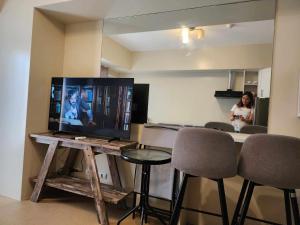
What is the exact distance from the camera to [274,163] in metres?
1.47

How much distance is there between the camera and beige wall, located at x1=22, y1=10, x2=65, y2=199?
8.71 feet

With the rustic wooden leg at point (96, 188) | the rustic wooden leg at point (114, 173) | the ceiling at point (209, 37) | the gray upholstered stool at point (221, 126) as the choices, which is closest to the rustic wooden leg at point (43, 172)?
the rustic wooden leg at point (96, 188)

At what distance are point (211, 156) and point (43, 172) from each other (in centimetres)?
200

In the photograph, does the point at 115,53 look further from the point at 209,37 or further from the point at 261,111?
the point at 261,111

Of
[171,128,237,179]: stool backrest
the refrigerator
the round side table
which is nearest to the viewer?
[171,128,237,179]: stool backrest

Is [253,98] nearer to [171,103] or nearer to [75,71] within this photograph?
[171,103]

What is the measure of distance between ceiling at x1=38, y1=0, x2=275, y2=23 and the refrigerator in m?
0.94

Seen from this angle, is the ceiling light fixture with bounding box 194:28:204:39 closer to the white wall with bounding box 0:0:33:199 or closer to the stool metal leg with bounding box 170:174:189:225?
the stool metal leg with bounding box 170:174:189:225

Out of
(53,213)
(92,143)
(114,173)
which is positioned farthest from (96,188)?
(53,213)

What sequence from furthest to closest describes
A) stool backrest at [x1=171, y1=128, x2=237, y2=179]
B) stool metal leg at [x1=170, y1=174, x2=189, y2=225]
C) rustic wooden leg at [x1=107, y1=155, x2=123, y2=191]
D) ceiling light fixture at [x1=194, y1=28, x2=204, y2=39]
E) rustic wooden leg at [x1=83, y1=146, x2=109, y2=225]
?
rustic wooden leg at [x1=107, y1=155, x2=123, y2=191]
ceiling light fixture at [x1=194, y1=28, x2=204, y2=39]
rustic wooden leg at [x1=83, y1=146, x2=109, y2=225]
stool metal leg at [x1=170, y1=174, x2=189, y2=225]
stool backrest at [x1=171, y1=128, x2=237, y2=179]

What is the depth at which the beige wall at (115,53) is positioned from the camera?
283 cm

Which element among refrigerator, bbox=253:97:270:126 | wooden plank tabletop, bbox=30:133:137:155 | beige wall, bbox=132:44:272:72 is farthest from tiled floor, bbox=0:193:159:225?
beige wall, bbox=132:44:272:72

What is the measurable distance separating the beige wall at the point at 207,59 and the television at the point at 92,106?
48 centimetres

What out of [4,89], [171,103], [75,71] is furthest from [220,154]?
[4,89]
